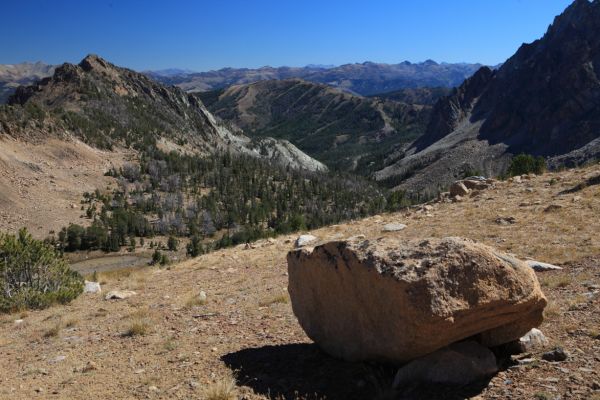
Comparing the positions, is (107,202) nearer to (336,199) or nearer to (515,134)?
(336,199)

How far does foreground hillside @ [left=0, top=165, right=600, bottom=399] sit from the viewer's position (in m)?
8.00

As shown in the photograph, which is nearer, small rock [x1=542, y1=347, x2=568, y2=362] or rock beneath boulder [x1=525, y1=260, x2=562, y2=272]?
small rock [x1=542, y1=347, x2=568, y2=362]

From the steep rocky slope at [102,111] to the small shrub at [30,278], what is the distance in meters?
88.1

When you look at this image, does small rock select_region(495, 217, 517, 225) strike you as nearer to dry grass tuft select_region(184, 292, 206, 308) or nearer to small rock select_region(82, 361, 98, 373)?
dry grass tuft select_region(184, 292, 206, 308)

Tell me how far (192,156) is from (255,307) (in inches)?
5722

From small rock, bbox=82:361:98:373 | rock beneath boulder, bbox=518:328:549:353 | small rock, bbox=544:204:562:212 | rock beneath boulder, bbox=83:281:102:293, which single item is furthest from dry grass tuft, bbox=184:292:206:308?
small rock, bbox=544:204:562:212

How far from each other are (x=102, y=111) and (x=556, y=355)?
502 feet

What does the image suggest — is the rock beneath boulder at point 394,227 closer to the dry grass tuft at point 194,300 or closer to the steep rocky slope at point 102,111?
the dry grass tuft at point 194,300

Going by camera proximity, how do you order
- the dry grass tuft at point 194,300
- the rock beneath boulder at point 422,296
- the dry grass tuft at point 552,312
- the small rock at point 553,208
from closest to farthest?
1. the rock beneath boulder at point 422,296
2. the dry grass tuft at point 552,312
3. the dry grass tuft at point 194,300
4. the small rock at point 553,208

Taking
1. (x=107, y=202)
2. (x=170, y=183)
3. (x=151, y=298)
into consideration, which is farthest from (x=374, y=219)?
(x=170, y=183)

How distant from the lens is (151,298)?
52.6 feet

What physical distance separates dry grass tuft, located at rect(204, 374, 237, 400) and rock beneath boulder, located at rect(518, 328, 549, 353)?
16.9ft

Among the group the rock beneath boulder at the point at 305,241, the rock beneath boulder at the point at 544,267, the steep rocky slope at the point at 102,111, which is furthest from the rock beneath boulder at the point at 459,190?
the steep rocky slope at the point at 102,111

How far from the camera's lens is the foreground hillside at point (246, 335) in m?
8.00
